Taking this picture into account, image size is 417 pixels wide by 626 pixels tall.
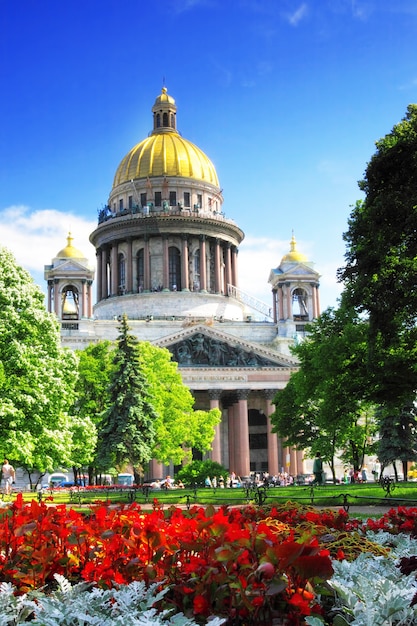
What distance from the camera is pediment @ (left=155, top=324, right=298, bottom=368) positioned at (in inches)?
2995

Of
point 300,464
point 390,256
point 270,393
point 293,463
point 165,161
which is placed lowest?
point 300,464

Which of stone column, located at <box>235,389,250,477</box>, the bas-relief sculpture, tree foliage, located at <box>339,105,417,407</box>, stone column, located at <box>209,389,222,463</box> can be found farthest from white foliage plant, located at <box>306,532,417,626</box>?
the bas-relief sculpture

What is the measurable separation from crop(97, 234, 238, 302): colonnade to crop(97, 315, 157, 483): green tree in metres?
41.3

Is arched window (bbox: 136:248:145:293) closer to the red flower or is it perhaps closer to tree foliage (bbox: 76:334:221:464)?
tree foliage (bbox: 76:334:221:464)

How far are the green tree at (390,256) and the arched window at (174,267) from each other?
63916 mm

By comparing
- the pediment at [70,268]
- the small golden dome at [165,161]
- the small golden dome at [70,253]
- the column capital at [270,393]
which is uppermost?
the small golden dome at [165,161]

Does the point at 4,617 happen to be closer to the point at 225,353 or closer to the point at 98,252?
the point at 225,353

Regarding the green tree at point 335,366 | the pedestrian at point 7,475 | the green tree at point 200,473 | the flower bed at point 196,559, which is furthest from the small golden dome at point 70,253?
the flower bed at point 196,559

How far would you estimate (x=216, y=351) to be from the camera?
77375 mm

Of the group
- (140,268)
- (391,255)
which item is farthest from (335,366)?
(140,268)

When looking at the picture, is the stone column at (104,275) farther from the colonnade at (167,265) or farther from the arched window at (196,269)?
the arched window at (196,269)

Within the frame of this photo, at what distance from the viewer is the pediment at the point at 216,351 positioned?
76.1m

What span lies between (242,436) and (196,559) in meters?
70.0

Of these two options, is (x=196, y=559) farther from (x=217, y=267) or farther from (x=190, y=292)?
(x=217, y=267)
